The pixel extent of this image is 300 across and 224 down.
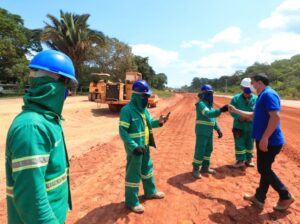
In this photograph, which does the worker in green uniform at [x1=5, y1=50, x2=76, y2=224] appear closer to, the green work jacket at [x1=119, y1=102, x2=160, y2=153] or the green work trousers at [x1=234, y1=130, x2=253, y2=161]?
the green work jacket at [x1=119, y1=102, x2=160, y2=153]

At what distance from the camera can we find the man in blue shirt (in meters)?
4.30

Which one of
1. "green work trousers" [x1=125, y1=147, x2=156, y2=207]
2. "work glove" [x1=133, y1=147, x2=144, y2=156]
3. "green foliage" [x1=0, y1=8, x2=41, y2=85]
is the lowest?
"green work trousers" [x1=125, y1=147, x2=156, y2=207]

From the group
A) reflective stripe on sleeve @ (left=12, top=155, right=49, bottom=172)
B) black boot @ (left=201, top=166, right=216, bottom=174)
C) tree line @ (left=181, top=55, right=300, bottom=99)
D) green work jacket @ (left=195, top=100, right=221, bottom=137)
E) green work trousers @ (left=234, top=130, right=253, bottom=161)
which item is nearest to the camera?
reflective stripe on sleeve @ (left=12, top=155, right=49, bottom=172)

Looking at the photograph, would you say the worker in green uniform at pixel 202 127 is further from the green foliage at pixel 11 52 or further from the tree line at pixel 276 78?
the green foliage at pixel 11 52

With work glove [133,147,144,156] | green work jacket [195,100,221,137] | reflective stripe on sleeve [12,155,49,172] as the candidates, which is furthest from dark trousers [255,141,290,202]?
reflective stripe on sleeve [12,155,49,172]

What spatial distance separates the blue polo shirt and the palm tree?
33895mm

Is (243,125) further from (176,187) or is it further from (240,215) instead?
(240,215)

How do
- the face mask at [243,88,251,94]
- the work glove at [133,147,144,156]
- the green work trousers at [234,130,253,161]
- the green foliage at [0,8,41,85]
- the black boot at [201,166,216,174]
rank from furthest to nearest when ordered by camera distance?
the green foliage at [0,8,41,85] → the green work trousers at [234,130,253,161] → the face mask at [243,88,251,94] → the black boot at [201,166,216,174] → the work glove at [133,147,144,156]

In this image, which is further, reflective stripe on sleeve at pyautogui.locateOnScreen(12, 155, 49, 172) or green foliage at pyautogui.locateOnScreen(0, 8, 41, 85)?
green foliage at pyautogui.locateOnScreen(0, 8, 41, 85)

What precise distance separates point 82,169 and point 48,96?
5284mm

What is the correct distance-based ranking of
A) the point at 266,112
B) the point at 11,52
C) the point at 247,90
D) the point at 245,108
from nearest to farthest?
the point at 266,112
the point at 247,90
the point at 245,108
the point at 11,52

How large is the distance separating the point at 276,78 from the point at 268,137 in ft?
244

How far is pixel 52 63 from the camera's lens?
211cm

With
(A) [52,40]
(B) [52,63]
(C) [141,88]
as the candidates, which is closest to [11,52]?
(A) [52,40]
